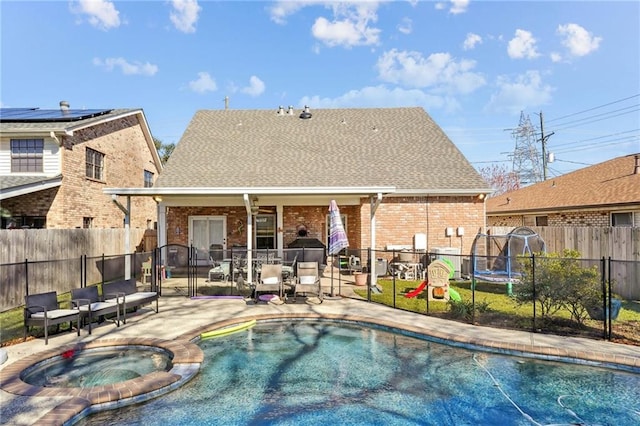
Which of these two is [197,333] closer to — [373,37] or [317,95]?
[373,37]

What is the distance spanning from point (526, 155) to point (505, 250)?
36.9 m

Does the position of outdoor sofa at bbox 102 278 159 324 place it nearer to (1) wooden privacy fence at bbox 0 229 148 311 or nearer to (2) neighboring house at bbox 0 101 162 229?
(1) wooden privacy fence at bbox 0 229 148 311

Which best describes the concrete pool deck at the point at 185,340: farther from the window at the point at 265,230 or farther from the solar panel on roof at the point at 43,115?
the solar panel on roof at the point at 43,115

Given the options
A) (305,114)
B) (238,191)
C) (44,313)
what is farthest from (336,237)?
(305,114)

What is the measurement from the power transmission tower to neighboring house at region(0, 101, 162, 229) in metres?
43.5

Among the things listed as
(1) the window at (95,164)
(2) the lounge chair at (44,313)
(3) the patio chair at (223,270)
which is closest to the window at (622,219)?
(3) the patio chair at (223,270)

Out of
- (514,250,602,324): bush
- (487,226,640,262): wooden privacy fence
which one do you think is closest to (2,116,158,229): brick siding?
(514,250,602,324): bush

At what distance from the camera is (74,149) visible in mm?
14930

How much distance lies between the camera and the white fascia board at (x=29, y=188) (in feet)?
38.9

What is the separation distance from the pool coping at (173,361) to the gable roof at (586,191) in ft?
27.4

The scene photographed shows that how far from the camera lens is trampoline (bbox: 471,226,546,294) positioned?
1191 centimetres

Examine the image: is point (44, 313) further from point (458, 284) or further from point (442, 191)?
point (442, 191)

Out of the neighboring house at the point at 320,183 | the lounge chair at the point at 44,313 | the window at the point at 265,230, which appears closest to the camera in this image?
the lounge chair at the point at 44,313

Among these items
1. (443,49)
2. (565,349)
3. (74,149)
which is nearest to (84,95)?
(74,149)
